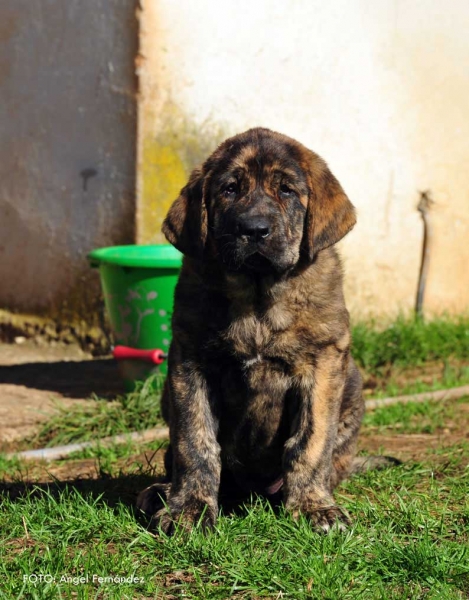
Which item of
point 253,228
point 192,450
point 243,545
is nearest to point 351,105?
point 253,228

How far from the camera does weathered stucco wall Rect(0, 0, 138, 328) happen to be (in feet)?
24.8

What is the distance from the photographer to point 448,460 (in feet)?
16.6

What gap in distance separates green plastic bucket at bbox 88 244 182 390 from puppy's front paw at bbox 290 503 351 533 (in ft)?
8.93

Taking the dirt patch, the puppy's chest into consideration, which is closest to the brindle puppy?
the puppy's chest

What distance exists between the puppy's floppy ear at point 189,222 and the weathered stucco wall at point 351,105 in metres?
3.26

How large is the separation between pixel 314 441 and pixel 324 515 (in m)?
0.30

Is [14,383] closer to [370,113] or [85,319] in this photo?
[85,319]

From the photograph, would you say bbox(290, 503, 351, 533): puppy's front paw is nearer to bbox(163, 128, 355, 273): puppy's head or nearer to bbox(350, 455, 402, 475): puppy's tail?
bbox(350, 455, 402, 475): puppy's tail

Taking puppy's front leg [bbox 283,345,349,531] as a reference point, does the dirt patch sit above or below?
below

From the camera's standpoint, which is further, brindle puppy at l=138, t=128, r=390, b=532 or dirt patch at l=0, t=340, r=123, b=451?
dirt patch at l=0, t=340, r=123, b=451

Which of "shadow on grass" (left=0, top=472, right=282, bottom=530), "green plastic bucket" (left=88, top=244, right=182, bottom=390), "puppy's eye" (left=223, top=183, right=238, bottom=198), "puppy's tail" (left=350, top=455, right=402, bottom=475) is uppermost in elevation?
"puppy's eye" (left=223, top=183, right=238, bottom=198)

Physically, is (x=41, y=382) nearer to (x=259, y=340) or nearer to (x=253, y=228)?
(x=259, y=340)

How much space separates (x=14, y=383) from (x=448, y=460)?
3.51 meters

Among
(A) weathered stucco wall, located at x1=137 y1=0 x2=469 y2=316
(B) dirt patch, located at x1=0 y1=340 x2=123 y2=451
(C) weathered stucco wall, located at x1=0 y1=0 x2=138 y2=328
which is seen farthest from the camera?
(C) weathered stucco wall, located at x1=0 y1=0 x2=138 y2=328
